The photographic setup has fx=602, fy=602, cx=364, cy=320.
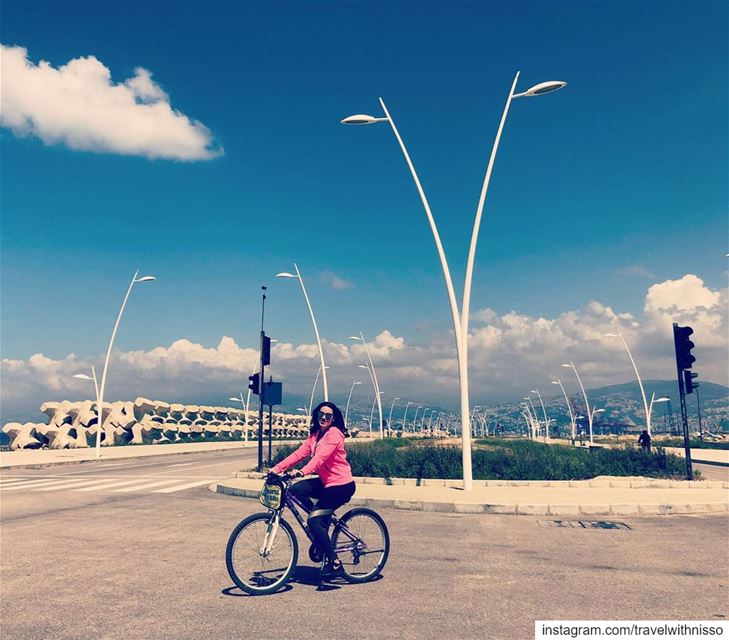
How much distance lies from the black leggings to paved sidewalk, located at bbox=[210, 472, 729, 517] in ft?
19.7

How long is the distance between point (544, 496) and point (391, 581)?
23.4 ft

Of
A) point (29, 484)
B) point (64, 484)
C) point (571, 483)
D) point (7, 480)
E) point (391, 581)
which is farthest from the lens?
point (7, 480)

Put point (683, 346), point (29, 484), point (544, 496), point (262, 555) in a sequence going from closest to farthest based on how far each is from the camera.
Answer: point (262, 555), point (544, 496), point (683, 346), point (29, 484)

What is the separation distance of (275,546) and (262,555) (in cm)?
14

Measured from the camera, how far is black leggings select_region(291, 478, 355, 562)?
220 inches

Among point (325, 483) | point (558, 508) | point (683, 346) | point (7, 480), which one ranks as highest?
point (683, 346)

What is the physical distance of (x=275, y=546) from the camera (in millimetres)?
5609

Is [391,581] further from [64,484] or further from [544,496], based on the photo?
[64,484]

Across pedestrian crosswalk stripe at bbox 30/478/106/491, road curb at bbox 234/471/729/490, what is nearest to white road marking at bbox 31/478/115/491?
pedestrian crosswalk stripe at bbox 30/478/106/491

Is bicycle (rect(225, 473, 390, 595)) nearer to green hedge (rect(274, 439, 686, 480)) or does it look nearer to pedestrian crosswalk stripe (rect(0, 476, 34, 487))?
green hedge (rect(274, 439, 686, 480))

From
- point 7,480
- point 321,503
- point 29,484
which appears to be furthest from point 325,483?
point 7,480

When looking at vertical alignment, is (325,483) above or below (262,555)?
above

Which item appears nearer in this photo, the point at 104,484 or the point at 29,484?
the point at 104,484

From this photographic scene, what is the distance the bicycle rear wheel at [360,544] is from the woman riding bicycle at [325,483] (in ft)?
0.50
